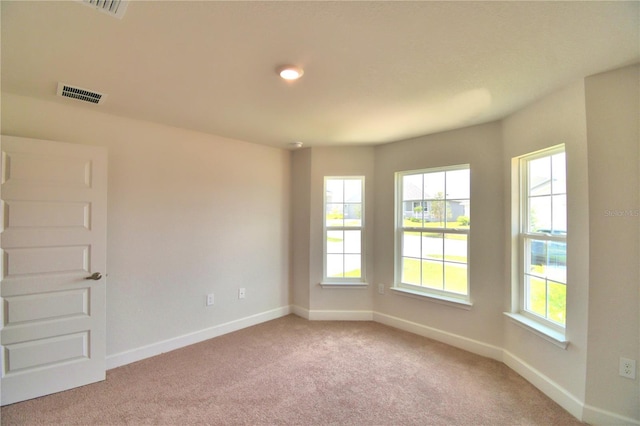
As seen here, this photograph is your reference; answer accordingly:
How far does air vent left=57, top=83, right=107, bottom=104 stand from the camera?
2.12 m

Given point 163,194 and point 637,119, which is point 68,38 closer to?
point 163,194

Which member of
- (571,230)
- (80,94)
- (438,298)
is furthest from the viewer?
(438,298)

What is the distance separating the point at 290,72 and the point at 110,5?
93 cm

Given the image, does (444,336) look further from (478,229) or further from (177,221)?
(177,221)

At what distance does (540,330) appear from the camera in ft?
7.51

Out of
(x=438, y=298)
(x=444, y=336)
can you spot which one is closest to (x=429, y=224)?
(x=438, y=298)

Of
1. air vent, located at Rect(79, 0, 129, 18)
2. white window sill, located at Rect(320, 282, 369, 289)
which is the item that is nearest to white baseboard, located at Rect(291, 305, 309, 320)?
white window sill, located at Rect(320, 282, 369, 289)

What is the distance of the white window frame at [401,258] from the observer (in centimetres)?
308

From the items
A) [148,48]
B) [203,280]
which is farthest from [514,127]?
[203,280]

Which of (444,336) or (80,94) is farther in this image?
(444,336)

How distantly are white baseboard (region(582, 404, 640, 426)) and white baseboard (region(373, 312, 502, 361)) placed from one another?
878 millimetres

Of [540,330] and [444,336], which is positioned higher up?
[540,330]

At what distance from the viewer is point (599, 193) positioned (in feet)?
6.23

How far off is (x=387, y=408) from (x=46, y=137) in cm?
344
